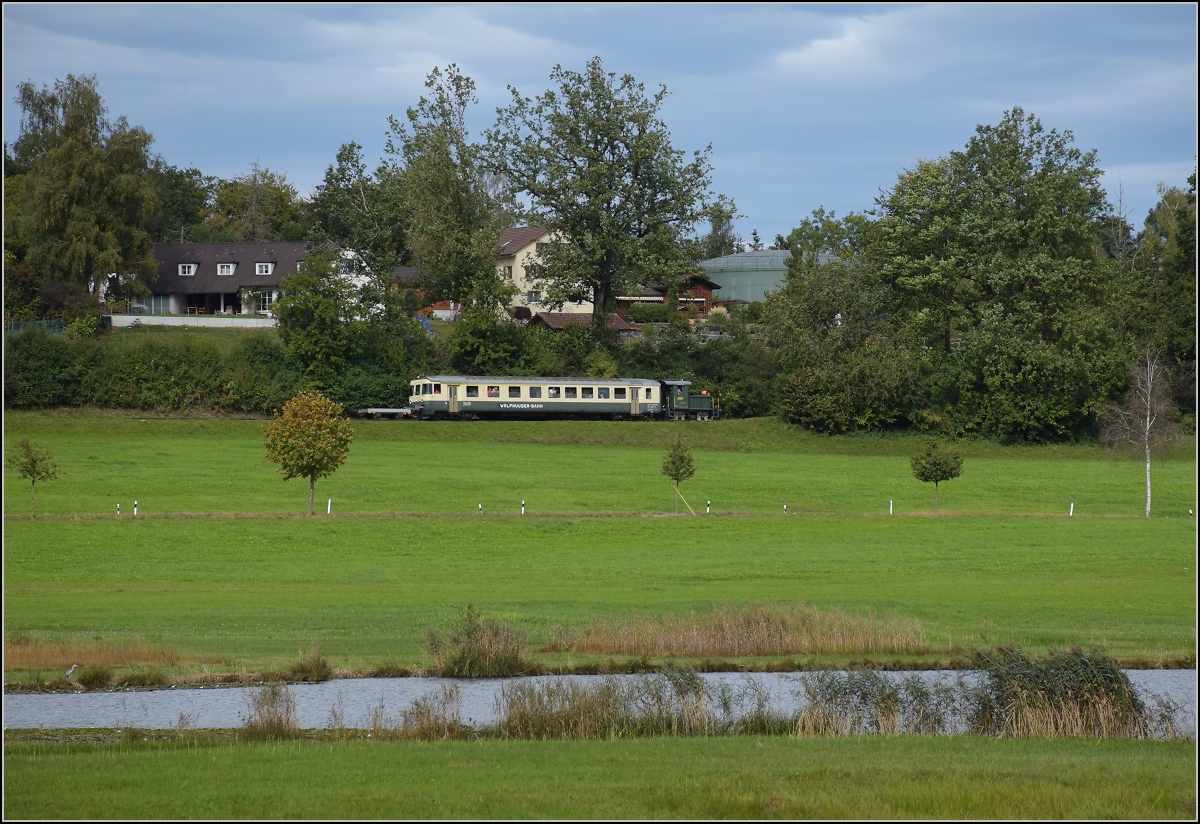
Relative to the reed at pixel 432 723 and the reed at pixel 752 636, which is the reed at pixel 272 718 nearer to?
the reed at pixel 432 723

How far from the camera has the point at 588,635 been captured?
21172mm

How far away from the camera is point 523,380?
63.4 metres

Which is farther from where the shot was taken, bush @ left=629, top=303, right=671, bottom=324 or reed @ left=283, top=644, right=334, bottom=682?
bush @ left=629, top=303, right=671, bottom=324

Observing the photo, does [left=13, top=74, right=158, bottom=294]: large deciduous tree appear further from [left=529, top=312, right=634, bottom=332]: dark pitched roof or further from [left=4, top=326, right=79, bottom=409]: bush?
[left=529, top=312, right=634, bottom=332]: dark pitched roof

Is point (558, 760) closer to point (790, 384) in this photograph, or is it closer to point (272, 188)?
point (790, 384)

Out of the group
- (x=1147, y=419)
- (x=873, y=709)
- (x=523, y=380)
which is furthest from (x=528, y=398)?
(x=873, y=709)

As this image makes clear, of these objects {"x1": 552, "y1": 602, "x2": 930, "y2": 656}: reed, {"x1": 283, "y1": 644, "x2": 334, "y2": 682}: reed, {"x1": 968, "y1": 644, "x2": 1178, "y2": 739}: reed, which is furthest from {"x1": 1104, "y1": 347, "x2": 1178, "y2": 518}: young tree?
{"x1": 283, "y1": 644, "x2": 334, "y2": 682}: reed

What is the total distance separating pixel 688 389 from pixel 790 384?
237 inches

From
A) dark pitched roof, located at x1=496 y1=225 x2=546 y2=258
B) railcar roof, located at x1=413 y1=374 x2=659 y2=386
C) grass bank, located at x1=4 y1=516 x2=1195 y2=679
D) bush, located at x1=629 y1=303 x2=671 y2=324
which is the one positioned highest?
dark pitched roof, located at x1=496 y1=225 x2=546 y2=258

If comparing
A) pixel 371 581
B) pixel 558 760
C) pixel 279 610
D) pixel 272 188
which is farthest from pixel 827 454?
pixel 272 188

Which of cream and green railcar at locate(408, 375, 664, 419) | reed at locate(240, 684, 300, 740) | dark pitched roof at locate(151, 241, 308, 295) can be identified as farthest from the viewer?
dark pitched roof at locate(151, 241, 308, 295)

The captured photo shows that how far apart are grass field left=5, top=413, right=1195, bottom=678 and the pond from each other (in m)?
1.27

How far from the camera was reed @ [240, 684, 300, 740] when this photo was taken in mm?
14406

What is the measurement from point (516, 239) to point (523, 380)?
117ft
